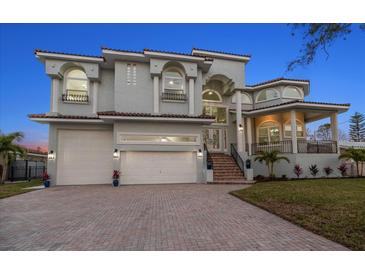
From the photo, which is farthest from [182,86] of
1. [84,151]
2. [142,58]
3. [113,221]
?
[113,221]

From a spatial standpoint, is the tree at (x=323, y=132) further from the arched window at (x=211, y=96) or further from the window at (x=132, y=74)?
the window at (x=132, y=74)

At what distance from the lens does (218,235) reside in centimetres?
365

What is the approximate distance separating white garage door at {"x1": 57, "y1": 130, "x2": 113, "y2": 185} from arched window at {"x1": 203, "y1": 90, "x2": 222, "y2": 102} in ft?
26.1

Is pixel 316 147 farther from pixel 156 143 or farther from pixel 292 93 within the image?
pixel 156 143

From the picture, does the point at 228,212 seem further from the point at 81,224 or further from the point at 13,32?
the point at 13,32

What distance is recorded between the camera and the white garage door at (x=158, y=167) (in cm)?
1127

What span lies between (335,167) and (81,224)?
15.3 m

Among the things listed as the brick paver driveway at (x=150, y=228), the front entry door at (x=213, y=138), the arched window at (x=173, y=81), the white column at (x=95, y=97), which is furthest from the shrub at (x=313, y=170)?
the white column at (x=95, y=97)

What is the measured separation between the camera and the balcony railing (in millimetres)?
12572

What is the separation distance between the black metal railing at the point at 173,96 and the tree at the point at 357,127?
47.9 m

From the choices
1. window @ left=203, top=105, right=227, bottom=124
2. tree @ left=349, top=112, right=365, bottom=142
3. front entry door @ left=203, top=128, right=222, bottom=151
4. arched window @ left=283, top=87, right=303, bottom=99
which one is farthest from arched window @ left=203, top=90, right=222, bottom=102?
tree @ left=349, top=112, right=365, bottom=142

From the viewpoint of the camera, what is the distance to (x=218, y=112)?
1535 centimetres

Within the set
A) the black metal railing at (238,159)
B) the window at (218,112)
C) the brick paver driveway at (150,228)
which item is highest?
the window at (218,112)

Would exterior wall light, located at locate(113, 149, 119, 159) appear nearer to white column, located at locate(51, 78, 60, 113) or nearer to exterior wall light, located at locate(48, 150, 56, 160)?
exterior wall light, located at locate(48, 150, 56, 160)
